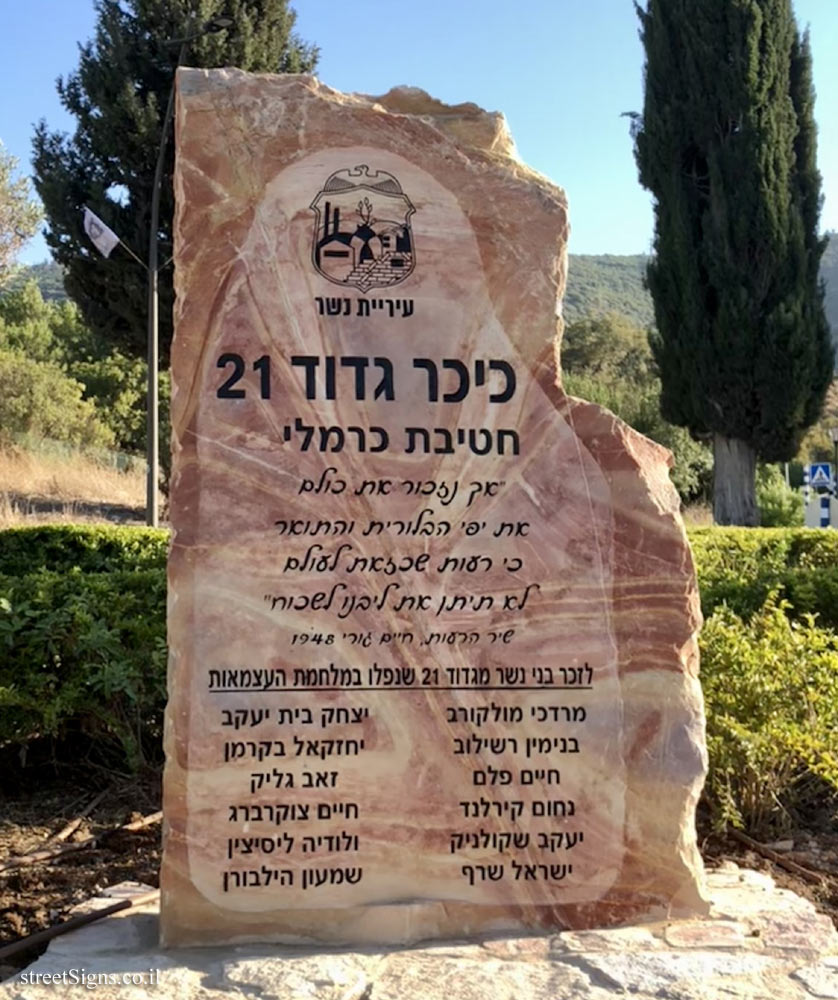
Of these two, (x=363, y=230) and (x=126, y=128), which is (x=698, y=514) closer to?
(x=126, y=128)

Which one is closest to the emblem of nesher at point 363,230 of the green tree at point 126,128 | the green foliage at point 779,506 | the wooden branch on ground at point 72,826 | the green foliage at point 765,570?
the wooden branch on ground at point 72,826

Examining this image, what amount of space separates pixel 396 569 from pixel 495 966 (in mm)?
1072

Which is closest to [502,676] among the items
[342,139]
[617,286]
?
[342,139]

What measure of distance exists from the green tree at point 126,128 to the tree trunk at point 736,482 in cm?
1081

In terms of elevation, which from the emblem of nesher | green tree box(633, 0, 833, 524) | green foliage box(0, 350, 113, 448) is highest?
green tree box(633, 0, 833, 524)

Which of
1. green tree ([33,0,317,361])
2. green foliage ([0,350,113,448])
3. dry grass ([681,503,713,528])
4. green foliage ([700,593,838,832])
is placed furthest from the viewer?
green foliage ([0,350,113,448])

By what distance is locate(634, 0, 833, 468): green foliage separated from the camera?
727 inches

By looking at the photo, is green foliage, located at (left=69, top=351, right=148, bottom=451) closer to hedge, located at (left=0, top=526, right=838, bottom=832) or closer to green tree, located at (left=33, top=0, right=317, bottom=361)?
green tree, located at (left=33, top=0, right=317, bottom=361)

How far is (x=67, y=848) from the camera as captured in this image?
3.54 m

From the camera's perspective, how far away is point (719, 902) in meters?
2.94

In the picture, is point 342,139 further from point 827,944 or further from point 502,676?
point 827,944

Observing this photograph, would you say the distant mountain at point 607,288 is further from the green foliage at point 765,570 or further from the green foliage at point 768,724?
the green foliage at point 768,724

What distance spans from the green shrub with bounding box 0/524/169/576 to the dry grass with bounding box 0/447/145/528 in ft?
15.5

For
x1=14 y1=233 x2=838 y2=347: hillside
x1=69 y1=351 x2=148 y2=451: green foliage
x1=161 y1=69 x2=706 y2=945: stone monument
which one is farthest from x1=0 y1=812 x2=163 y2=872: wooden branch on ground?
x1=14 y1=233 x2=838 y2=347: hillside
